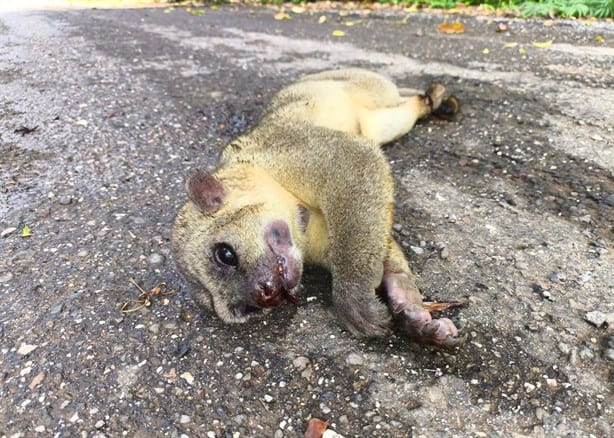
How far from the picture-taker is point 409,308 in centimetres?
273

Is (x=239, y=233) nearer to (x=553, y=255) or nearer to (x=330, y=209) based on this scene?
(x=330, y=209)

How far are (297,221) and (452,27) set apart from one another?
6983mm

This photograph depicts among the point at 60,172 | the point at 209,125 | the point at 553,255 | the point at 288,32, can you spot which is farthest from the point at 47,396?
the point at 288,32

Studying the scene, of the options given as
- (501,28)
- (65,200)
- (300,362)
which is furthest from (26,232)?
(501,28)

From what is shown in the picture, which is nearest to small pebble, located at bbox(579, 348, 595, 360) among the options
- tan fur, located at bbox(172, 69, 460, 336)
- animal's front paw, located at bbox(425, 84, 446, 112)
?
tan fur, located at bbox(172, 69, 460, 336)

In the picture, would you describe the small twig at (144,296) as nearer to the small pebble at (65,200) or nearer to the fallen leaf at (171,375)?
the fallen leaf at (171,375)

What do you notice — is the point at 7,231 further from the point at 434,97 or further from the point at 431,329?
the point at 434,97

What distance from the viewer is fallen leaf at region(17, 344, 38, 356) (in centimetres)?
288

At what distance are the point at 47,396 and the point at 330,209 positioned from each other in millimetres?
1790

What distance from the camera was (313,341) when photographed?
9.24ft

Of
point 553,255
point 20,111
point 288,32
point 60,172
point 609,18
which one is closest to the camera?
point 553,255

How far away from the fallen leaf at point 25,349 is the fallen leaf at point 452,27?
815cm

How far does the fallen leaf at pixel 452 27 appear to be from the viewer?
8.82m

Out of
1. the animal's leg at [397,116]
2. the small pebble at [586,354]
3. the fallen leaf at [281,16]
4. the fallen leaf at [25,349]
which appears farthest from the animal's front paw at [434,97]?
the fallen leaf at [281,16]
